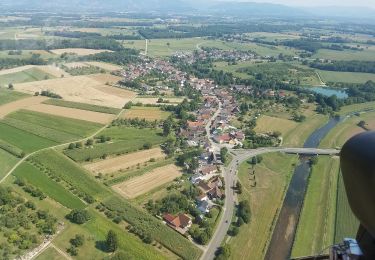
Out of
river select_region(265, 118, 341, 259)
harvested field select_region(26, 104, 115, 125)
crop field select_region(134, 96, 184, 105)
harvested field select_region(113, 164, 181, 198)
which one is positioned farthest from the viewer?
crop field select_region(134, 96, 184, 105)

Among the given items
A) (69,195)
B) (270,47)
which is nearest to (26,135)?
(69,195)

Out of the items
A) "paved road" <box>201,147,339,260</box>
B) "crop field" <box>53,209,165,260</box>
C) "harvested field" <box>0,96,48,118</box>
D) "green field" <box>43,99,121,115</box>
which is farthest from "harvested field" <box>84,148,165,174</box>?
"harvested field" <box>0,96,48,118</box>

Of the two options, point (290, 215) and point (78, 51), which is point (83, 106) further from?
point (78, 51)

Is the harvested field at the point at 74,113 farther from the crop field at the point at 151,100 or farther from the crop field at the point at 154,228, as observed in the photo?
the crop field at the point at 154,228

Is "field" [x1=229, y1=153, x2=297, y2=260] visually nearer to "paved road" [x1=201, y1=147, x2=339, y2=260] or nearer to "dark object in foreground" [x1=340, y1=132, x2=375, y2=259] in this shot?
"paved road" [x1=201, y1=147, x2=339, y2=260]

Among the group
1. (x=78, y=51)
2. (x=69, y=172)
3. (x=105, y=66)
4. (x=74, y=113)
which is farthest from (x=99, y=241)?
(x=78, y=51)

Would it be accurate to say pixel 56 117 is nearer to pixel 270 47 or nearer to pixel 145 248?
pixel 145 248

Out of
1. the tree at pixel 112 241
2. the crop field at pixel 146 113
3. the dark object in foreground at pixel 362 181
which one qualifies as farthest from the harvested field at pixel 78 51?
the dark object in foreground at pixel 362 181
